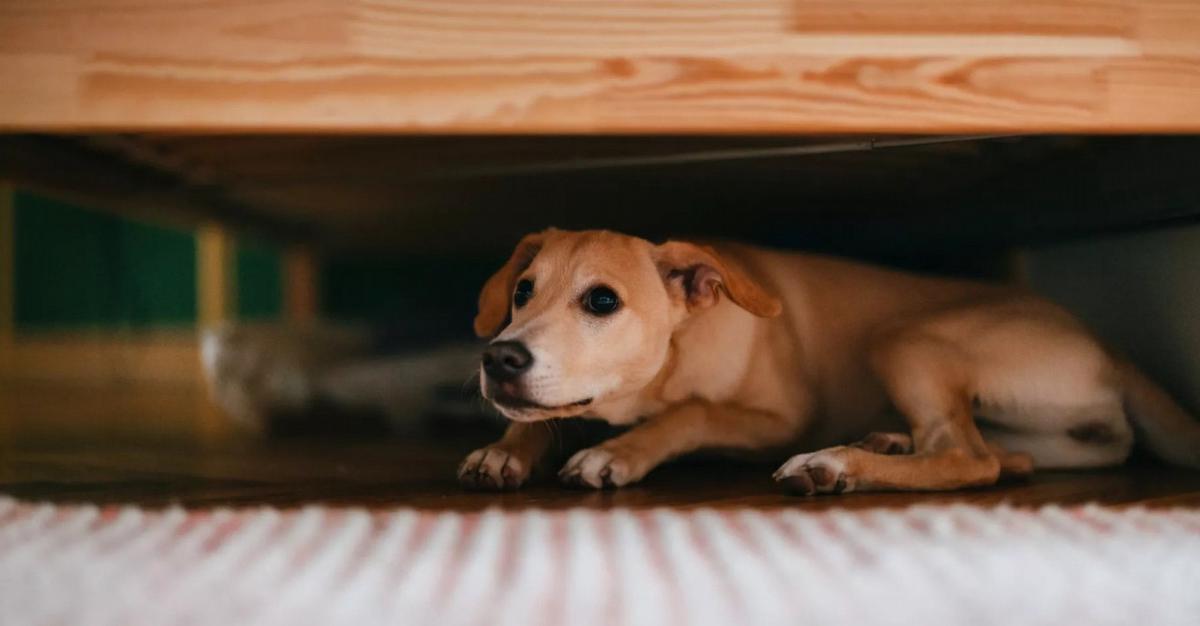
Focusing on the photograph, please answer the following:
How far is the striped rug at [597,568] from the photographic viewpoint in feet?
2.51

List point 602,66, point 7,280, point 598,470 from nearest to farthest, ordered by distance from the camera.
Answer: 1. point 602,66
2. point 598,470
3. point 7,280

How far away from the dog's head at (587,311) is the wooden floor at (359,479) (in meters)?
0.15

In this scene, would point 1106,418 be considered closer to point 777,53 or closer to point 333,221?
point 777,53

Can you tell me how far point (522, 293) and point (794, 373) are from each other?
54 cm

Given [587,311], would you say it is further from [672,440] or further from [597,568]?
[597,568]

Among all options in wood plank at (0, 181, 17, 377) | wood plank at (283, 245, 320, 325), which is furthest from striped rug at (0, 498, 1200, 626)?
wood plank at (0, 181, 17, 377)

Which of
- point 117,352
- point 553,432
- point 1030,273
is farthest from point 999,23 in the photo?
point 117,352

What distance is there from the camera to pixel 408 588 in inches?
Answer: 32.1

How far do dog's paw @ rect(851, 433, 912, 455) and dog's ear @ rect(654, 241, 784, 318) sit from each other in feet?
0.88

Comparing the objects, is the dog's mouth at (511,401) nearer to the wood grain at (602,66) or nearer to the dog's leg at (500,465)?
the dog's leg at (500,465)

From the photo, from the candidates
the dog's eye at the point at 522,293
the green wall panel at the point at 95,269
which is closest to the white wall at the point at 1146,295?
the dog's eye at the point at 522,293

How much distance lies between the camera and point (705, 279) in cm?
160

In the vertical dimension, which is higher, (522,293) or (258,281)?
(522,293)

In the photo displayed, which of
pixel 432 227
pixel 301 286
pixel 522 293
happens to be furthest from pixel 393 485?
pixel 301 286
